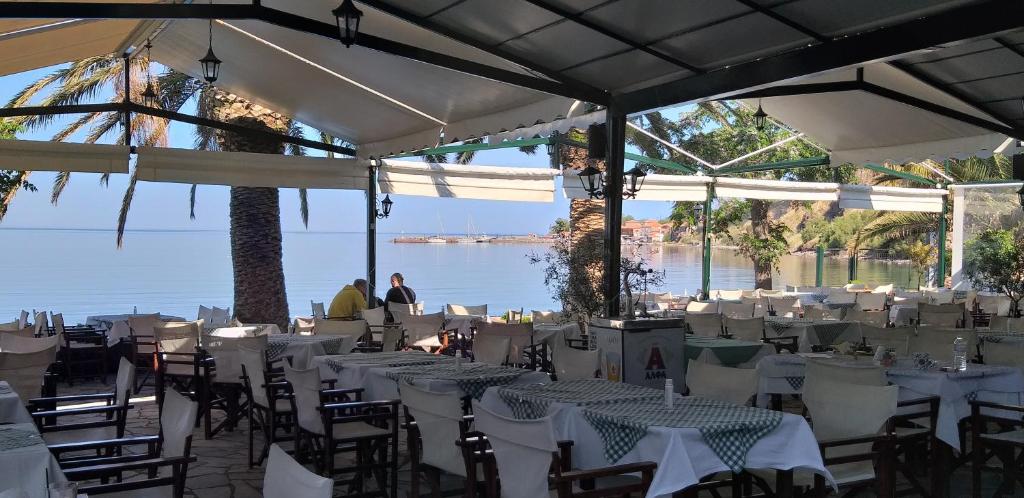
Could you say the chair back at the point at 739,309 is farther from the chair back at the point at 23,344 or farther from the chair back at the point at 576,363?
the chair back at the point at 23,344

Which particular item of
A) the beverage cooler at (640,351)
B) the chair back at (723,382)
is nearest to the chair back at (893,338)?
the beverage cooler at (640,351)

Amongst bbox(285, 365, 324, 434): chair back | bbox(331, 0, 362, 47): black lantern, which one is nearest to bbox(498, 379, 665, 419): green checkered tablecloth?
bbox(285, 365, 324, 434): chair back

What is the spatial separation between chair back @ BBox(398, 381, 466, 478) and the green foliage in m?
14.1

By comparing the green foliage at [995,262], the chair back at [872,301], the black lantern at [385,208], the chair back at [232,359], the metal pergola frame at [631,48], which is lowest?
the chair back at [232,359]

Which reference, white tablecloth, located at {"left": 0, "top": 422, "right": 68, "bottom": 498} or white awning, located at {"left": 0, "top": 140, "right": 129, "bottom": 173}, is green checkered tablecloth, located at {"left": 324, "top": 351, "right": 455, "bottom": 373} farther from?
white awning, located at {"left": 0, "top": 140, "right": 129, "bottom": 173}

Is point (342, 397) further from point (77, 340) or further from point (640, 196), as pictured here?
point (640, 196)

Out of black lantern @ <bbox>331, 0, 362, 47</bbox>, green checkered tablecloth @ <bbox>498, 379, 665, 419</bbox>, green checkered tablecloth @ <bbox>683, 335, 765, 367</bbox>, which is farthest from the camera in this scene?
green checkered tablecloth @ <bbox>683, 335, 765, 367</bbox>

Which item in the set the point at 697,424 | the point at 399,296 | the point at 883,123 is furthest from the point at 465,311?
the point at 697,424

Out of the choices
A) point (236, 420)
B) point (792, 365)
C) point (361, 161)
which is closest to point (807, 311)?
point (792, 365)

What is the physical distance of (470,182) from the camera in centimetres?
1251

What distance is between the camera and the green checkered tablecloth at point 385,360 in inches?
262

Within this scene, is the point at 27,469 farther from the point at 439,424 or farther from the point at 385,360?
the point at 385,360

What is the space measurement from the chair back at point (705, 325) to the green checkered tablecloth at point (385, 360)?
3626 mm

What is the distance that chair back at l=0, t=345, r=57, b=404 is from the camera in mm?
6141
